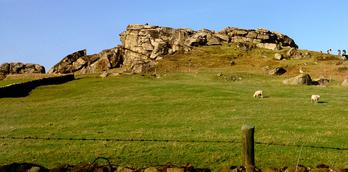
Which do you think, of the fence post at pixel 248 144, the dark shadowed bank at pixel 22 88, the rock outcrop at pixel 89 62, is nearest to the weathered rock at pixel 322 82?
the dark shadowed bank at pixel 22 88

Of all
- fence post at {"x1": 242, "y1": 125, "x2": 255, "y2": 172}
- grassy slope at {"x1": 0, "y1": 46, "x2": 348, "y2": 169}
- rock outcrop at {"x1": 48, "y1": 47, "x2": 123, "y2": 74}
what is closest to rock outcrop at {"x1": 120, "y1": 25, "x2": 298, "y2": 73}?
rock outcrop at {"x1": 48, "y1": 47, "x2": 123, "y2": 74}

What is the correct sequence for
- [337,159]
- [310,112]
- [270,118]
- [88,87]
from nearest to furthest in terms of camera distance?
[337,159], [270,118], [310,112], [88,87]

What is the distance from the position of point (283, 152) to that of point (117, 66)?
12923 cm

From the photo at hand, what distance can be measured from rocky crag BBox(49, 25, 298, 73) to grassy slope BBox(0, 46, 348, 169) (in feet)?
271

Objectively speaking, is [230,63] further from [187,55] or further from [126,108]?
[126,108]

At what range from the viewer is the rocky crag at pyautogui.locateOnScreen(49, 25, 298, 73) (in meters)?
148

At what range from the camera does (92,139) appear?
27922mm

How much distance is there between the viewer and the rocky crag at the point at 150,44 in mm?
147587

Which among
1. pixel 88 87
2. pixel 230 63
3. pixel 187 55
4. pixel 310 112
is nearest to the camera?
pixel 310 112

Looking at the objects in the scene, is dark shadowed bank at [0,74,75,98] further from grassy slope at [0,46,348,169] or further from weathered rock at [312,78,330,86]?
weathered rock at [312,78,330,86]

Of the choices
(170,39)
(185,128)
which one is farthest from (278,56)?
(185,128)

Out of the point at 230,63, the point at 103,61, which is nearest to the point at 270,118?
→ the point at 230,63

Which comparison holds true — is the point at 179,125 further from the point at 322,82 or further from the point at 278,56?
the point at 278,56

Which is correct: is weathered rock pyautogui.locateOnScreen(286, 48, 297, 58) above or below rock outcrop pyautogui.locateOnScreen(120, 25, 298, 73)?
below
